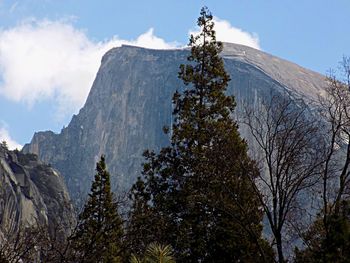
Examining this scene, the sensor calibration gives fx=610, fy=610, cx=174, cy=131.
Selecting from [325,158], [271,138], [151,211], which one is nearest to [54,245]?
[151,211]

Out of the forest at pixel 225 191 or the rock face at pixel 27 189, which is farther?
the rock face at pixel 27 189

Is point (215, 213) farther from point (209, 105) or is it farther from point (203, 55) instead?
point (203, 55)

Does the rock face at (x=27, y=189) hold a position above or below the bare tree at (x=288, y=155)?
above

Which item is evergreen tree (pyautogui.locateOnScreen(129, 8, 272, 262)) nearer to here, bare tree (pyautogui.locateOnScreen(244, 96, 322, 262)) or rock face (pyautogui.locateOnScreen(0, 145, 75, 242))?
bare tree (pyautogui.locateOnScreen(244, 96, 322, 262))

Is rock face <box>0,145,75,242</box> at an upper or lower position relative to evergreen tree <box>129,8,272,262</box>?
upper

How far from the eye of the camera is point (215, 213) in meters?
25.3

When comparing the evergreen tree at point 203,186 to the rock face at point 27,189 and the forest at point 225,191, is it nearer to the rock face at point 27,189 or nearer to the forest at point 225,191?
the forest at point 225,191

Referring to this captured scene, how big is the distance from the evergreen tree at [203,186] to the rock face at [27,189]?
57448 millimetres

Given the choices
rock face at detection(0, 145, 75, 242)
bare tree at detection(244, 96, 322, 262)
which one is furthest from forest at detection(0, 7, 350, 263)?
rock face at detection(0, 145, 75, 242)

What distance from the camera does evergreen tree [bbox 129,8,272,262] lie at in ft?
73.9

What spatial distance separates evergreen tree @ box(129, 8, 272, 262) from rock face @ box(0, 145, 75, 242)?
57.4 meters

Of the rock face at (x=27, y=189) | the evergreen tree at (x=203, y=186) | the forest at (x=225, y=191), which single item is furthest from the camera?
the rock face at (x=27, y=189)

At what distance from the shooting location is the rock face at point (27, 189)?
95188mm

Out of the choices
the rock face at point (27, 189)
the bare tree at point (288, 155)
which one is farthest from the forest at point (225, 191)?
the rock face at point (27, 189)
